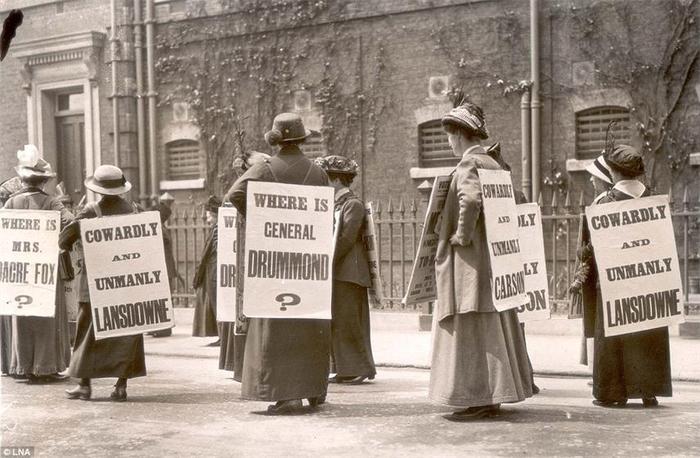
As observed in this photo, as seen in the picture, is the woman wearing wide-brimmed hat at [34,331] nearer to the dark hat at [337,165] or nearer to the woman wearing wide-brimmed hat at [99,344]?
the woman wearing wide-brimmed hat at [99,344]

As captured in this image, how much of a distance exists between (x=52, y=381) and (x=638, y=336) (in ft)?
17.1

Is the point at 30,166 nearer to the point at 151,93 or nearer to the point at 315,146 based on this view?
the point at 315,146

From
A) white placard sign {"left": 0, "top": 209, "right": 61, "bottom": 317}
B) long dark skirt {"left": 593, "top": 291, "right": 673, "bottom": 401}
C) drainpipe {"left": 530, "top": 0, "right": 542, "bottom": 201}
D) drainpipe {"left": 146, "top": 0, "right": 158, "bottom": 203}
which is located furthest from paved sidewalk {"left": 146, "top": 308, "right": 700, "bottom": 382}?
drainpipe {"left": 146, "top": 0, "right": 158, "bottom": 203}

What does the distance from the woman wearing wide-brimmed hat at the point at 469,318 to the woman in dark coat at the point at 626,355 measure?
62 cm

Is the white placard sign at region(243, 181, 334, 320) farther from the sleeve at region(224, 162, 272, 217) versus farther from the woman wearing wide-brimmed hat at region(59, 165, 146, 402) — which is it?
the woman wearing wide-brimmed hat at region(59, 165, 146, 402)

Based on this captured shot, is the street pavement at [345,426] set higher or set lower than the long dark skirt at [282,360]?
lower

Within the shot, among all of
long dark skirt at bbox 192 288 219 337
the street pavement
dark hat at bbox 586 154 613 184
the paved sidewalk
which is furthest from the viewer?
long dark skirt at bbox 192 288 219 337

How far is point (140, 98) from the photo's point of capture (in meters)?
18.7

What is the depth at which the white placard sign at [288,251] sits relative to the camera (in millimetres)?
7043

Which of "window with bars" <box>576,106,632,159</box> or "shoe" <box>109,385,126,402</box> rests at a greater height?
"window with bars" <box>576,106,632,159</box>

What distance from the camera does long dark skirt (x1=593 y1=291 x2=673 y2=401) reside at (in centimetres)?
720

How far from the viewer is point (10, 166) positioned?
68.1 feet


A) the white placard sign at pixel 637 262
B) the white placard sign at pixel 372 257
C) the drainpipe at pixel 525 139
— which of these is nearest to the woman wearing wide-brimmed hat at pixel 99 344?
the white placard sign at pixel 372 257

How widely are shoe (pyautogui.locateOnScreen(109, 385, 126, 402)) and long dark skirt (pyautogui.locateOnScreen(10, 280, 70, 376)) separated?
125cm
